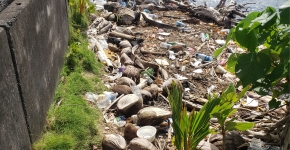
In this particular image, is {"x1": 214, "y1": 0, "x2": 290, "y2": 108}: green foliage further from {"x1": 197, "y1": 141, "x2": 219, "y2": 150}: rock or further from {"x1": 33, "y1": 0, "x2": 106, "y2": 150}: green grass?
{"x1": 33, "y1": 0, "x2": 106, "y2": 150}: green grass

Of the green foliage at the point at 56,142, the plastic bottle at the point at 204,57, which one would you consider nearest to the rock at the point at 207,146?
the green foliage at the point at 56,142

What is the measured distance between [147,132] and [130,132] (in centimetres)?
19

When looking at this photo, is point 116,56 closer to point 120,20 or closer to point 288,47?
point 120,20

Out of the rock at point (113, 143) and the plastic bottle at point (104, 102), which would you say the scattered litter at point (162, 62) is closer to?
the plastic bottle at point (104, 102)

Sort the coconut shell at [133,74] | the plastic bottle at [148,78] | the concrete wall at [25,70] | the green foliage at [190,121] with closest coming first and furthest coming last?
the concrete wall at [25,70] < the green foliage at [190,121] < the coconut shell at [133,74] < the plastic bottle at [148,78]

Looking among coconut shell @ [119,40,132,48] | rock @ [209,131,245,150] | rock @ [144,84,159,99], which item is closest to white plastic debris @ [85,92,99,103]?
rock @ [144,84,159,99]

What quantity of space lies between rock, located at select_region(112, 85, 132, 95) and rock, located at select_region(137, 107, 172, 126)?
1.78 ft

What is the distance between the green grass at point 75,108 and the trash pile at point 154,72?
168mm

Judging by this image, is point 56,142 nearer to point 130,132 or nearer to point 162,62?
point 130,132

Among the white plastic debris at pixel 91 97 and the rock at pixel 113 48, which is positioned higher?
the white plastic debris at pixel 91 97

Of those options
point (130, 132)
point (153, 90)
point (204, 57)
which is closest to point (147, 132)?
point (130, 132)

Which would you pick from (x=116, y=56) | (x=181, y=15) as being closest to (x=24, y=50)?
(x=116, y=56)

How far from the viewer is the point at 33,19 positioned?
9.10 feet

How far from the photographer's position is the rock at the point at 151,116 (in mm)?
3592
